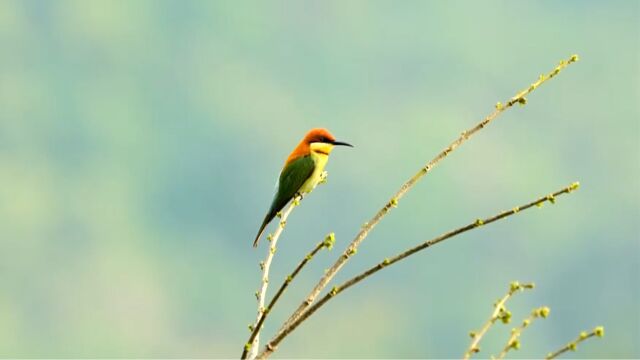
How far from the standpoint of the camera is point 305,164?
620 cm

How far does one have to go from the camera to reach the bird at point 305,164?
6.10 m

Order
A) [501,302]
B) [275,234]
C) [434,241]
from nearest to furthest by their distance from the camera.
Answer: [501,302] → [434,241] → [275,234]

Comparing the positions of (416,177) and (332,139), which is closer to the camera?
(416,177)

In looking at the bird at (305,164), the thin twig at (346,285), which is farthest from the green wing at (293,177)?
the thin twig at (346,285)

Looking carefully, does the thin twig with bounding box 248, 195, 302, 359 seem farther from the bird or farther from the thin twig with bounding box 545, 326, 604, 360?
the bird

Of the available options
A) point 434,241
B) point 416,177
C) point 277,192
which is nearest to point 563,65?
point 416,177

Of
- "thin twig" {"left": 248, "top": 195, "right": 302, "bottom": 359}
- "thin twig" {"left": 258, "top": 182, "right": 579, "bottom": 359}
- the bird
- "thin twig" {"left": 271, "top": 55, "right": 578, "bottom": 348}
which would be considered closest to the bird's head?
the bird

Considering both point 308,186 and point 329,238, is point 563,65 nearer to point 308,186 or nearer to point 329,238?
point 329,238

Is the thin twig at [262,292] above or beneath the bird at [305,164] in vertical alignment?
beneath

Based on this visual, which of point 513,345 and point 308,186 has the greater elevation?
point 308,186

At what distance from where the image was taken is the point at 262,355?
259 cm

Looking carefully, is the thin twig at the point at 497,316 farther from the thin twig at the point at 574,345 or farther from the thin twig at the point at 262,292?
the thin twig at the point at 262,292

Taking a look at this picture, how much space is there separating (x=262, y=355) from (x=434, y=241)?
54 cm

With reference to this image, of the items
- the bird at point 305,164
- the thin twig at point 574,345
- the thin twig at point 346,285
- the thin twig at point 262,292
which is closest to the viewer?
the thin twig at point 574,345
